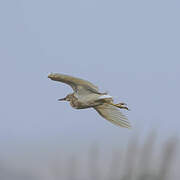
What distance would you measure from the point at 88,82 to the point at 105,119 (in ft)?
2.03

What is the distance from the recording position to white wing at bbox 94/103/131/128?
624 centimetres

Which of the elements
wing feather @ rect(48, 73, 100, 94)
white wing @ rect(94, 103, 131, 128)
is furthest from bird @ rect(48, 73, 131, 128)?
white wing @ rect(94, 103, 131, 128)

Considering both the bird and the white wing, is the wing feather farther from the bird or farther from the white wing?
the white wing

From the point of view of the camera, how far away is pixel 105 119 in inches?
247

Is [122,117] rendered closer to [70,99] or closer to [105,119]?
[105,119]

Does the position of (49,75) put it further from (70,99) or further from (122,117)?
(122,117)

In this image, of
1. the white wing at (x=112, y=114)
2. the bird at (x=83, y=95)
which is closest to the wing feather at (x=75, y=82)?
the bird at (x=83, y=95)

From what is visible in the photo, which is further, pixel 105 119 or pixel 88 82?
pixel 105 119

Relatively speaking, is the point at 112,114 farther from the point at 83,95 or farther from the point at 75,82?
the point at 75,82

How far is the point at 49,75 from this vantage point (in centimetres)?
561

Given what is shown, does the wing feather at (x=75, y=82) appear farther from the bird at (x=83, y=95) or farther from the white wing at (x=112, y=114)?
the white wing at (x=112, y=114)

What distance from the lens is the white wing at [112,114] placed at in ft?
20.5

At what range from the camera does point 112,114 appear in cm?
628

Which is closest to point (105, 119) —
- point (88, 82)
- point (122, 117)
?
point (122, 117)
